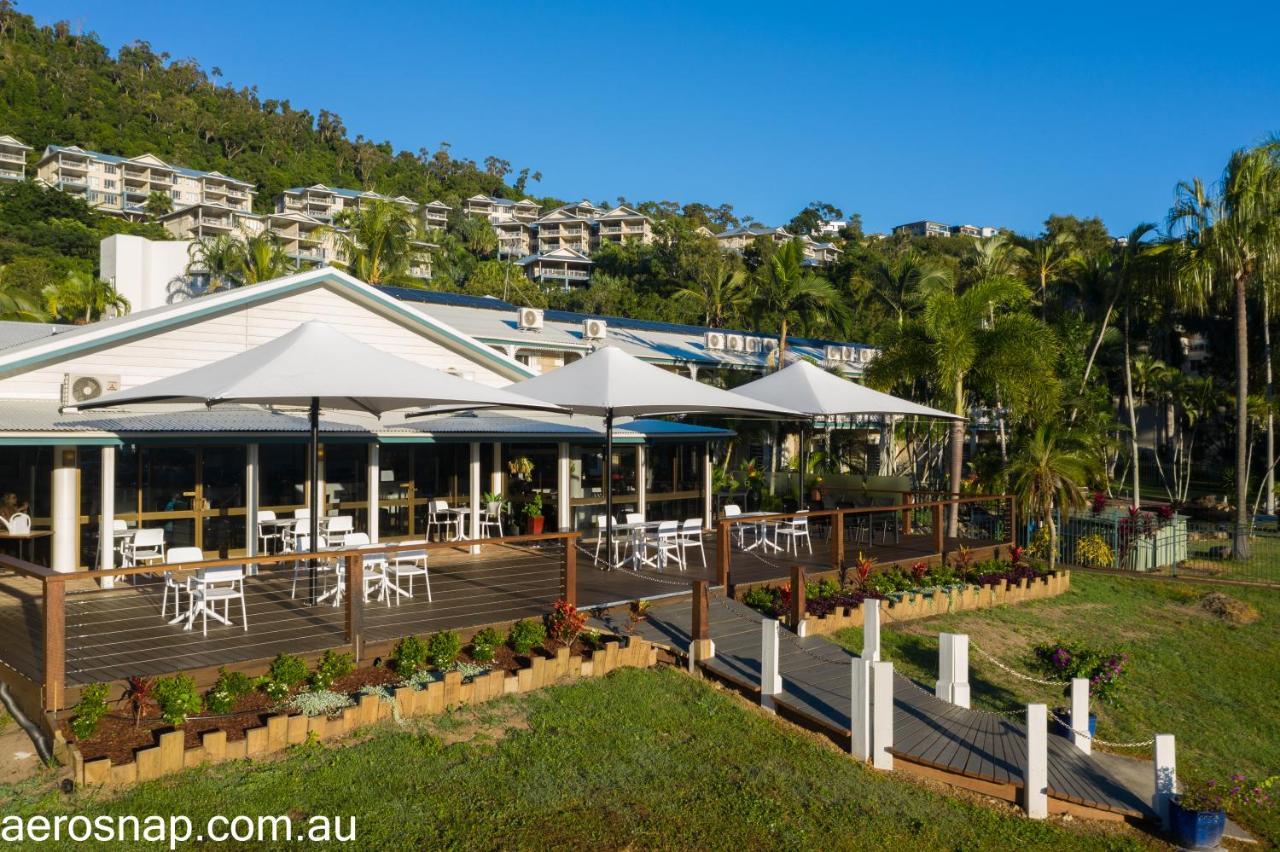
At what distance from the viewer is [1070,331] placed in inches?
1187

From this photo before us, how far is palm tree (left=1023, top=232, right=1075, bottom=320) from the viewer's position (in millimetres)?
33688

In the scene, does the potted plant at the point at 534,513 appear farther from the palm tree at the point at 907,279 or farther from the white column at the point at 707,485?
the palm tree at the point at 907,279

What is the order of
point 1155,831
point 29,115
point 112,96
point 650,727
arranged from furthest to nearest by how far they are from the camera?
point 112,96
point 29,115
point 650,727
point 1155,831

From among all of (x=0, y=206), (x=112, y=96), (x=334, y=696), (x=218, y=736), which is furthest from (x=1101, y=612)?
(x=112, y=96)

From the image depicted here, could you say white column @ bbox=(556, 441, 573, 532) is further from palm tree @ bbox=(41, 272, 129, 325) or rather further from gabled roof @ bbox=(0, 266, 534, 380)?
palm tree @ bbox=(41, 272, 129, 325)

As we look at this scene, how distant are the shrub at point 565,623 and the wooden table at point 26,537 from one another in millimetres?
7098

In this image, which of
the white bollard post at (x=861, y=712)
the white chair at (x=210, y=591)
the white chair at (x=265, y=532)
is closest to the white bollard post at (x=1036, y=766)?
the white bollard post at (x=861, y=712)

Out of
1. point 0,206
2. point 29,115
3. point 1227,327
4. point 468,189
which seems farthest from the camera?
point 468,189

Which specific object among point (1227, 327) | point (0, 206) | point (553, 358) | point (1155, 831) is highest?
point (0, 206)

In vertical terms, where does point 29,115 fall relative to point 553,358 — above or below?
A: above

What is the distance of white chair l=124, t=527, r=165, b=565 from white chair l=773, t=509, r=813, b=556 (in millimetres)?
8660

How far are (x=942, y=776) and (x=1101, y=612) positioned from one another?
8.58m

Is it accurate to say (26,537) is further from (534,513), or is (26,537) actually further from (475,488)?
(534,513)

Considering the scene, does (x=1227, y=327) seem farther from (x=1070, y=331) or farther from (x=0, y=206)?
(x=0, y=206)
